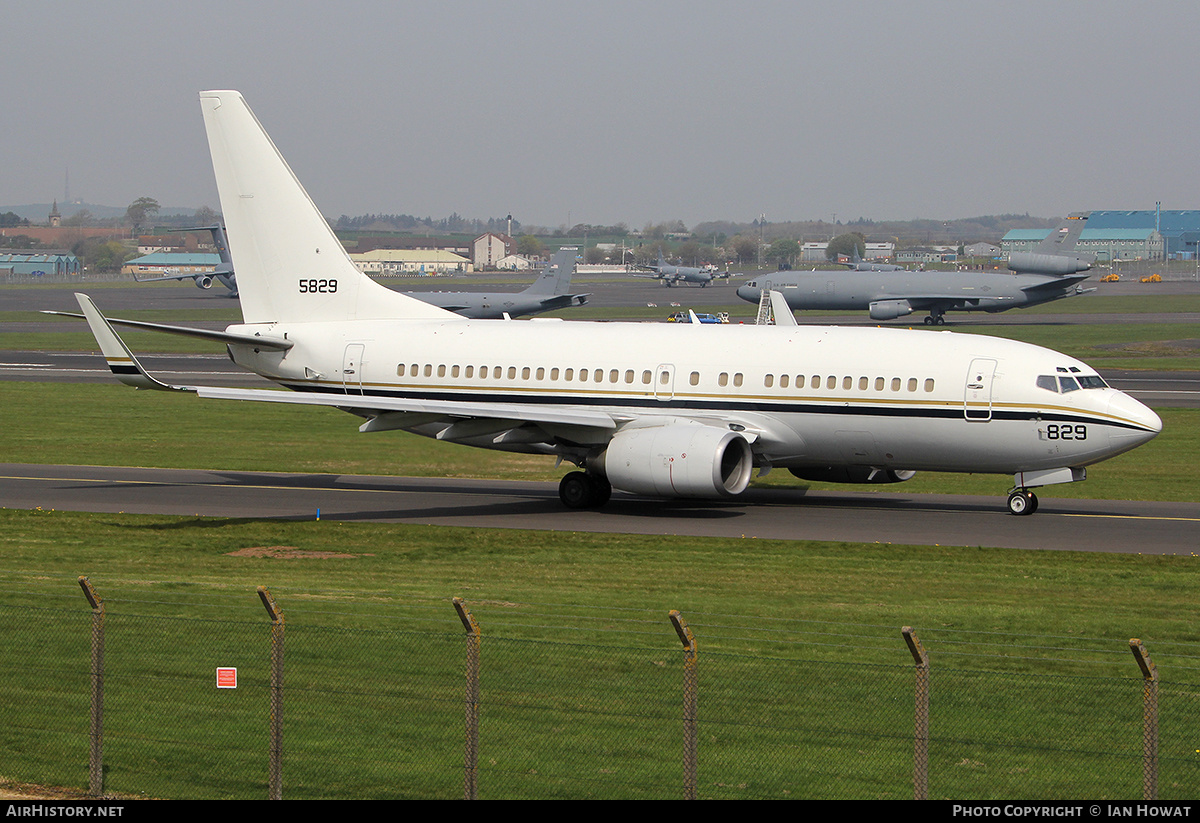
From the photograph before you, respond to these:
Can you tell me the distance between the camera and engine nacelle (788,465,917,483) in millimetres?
34469

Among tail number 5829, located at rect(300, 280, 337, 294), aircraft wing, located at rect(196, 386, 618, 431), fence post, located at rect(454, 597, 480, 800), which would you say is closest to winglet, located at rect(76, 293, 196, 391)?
aircraft wing, located at rect(196, 386, 618, 431)

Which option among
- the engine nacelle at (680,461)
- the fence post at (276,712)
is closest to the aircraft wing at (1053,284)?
Result: the engine nacelle at (680,461)

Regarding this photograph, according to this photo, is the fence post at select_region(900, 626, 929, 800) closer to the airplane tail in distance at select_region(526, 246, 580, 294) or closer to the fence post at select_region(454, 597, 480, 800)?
the fence post at select_region(454, 597, 480, 800)

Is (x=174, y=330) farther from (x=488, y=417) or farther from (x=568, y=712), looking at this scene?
(x=568, y=712)

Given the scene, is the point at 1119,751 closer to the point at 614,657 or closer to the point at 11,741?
the point at 614,657

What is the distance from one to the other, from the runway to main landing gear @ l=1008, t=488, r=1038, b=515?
0.93 ft

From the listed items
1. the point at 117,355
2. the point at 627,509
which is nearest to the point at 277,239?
the point at 117,355

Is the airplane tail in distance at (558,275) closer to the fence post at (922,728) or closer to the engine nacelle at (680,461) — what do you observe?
the engine nacelle at (680,461)

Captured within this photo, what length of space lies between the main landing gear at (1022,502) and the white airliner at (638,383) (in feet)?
0.15

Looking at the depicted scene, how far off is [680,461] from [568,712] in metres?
15.9

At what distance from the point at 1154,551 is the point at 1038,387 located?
4904 millimetres

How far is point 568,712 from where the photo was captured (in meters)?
15.6

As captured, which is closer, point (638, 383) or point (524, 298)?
point (638, 383)
